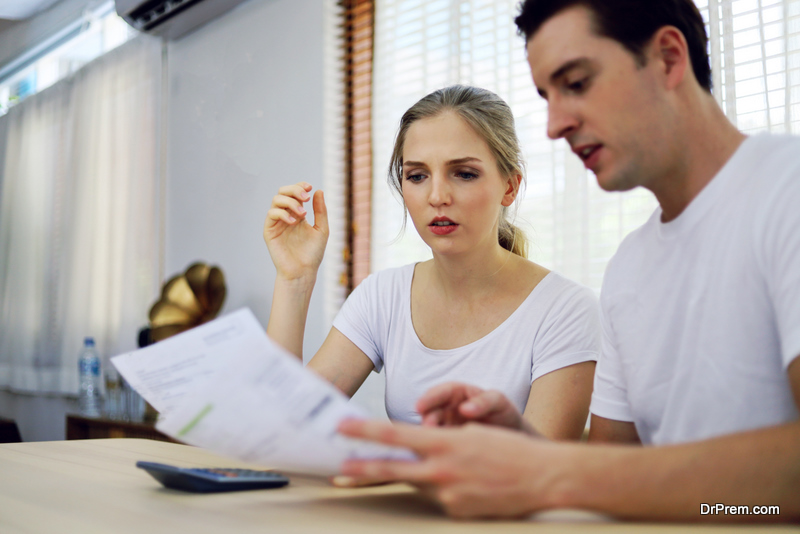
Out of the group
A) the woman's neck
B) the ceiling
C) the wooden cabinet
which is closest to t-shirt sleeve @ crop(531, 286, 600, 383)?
the woman's neck

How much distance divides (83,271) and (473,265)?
3191 mm

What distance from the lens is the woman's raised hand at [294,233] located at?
4.59 ft

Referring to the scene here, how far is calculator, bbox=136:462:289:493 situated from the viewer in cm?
71

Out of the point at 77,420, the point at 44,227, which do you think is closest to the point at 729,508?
the point at 77,420

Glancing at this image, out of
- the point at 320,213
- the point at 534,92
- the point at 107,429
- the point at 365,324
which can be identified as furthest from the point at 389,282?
the point at 107,429

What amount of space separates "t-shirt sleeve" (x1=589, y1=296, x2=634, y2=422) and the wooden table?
0.36 m

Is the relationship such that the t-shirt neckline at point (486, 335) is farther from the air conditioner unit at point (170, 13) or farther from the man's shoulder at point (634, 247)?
the air conditioner unit at point (170, 13)

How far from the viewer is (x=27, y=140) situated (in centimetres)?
445

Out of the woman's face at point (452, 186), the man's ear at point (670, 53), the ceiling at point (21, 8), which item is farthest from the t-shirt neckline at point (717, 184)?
the ceiling at point (21, 8)

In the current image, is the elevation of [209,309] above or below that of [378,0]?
below

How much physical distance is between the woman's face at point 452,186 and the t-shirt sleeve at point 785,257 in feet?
2.12

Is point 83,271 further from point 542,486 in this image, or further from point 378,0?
point 542,486

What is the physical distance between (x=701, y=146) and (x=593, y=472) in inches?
18.2

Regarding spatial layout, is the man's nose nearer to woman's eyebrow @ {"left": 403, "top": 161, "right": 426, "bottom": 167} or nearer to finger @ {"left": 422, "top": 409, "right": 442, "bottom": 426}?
finger @ {"left": 422, "top": 409, "right": 442, "bottom": 426}
